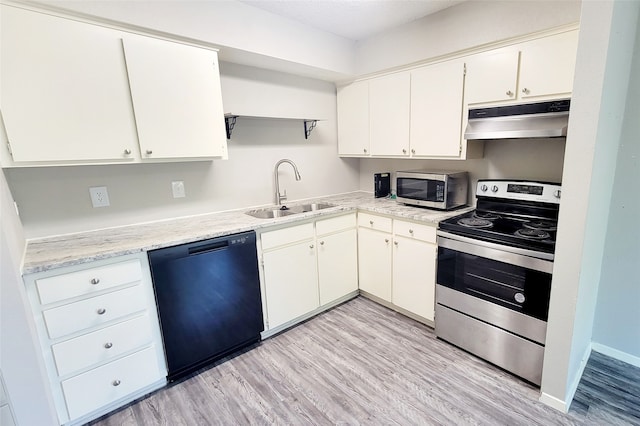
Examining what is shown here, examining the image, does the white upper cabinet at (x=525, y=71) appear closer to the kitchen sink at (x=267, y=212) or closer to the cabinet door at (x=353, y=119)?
the cabinet door at (x=353, y=119)

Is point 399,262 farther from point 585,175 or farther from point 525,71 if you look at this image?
A: point 525,71

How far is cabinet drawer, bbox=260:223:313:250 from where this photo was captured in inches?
89.4

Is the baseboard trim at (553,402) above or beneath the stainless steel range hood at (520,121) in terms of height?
beneath

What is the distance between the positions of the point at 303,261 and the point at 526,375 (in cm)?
168

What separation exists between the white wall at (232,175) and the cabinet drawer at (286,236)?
1.96 ft

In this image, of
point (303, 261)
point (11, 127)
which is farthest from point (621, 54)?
point (11, 127)

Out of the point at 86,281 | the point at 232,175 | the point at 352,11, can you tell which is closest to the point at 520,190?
the point at 352,11

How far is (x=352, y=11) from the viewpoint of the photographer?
234 cm

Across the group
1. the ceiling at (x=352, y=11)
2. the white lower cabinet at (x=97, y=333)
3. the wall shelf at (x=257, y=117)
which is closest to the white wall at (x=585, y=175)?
the ceiling at (x=352, y=11)

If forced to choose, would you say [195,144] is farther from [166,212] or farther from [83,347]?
[83,347]

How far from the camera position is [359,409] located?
1735 mm

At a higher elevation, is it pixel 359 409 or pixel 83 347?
pixel 83 347

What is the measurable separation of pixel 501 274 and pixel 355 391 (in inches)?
46.5

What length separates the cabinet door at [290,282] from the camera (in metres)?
2.35
